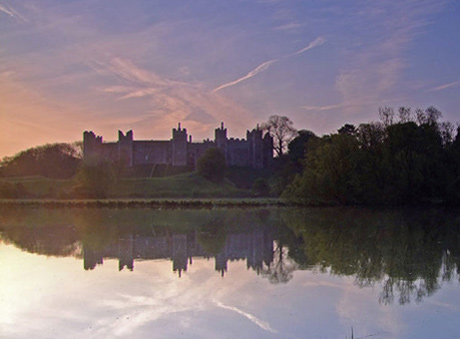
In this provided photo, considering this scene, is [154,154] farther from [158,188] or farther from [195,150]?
[158,188]

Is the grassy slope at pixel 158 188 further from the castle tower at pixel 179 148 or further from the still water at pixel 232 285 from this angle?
the still water at pixel 232 285

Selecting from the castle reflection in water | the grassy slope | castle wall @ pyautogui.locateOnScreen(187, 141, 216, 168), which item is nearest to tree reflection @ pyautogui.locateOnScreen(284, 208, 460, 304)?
the castle reflection in water

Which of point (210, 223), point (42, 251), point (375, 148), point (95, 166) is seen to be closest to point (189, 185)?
point (95, 166)

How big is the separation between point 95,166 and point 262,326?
37.9 metres

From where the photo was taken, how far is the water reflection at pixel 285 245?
10.5 metres

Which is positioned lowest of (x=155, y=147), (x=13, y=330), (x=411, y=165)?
(x=13, y=330)

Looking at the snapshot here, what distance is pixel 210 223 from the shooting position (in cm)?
2247

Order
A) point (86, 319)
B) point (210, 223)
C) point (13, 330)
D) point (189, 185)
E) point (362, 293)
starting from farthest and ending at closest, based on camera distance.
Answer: point (189, 185)
point (210, 223)
point (362, 293)
point (86, 319)
point (13, 330)

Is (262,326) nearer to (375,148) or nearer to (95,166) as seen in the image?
(375,148)

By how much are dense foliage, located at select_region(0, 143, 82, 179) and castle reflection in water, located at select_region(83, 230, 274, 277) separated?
6066cm

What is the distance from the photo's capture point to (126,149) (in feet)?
243

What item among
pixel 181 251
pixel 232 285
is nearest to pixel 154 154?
pixel 181 251

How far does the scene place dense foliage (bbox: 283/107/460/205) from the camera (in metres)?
32.8

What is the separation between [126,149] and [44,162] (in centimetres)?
1294
